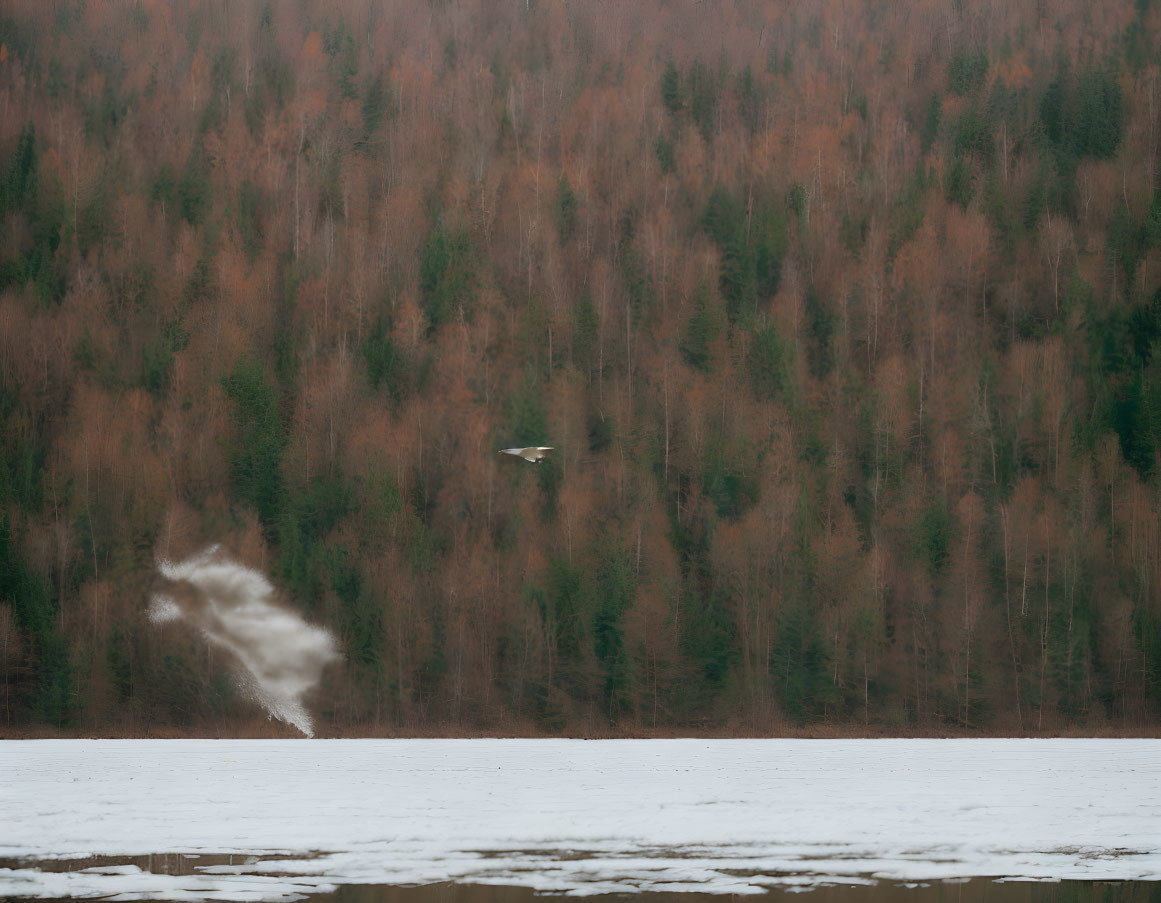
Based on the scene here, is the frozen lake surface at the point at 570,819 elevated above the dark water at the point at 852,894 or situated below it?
above

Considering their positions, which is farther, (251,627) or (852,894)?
(251,627)

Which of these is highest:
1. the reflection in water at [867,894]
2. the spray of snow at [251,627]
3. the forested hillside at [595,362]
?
the forested hillside at [595,362]

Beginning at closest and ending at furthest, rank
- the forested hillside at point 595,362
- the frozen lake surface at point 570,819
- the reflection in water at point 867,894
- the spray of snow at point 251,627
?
the reflection in water at point 867,894
the frozen lake surface at point 570,819
the spray of snow at point 251,627
the forested hillside at point 595,362

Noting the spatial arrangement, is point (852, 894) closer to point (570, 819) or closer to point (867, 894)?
→ point (867, 894)

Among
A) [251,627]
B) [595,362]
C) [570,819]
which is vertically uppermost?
[595,362]

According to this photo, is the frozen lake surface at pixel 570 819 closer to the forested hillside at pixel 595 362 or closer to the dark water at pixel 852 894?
the dark water at pixel 852 894

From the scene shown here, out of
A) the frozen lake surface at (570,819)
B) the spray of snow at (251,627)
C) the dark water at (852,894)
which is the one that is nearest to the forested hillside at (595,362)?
the spray of snow at (251,627)

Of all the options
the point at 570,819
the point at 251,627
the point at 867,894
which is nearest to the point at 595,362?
the point at 251,627

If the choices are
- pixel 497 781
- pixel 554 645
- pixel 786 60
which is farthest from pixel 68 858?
pixel 786 60

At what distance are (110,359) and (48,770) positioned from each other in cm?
3175

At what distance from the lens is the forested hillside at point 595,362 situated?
46.0 m

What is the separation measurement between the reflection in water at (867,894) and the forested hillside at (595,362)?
30.4m

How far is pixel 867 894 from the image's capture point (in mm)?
13984

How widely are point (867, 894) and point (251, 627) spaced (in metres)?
35.9
